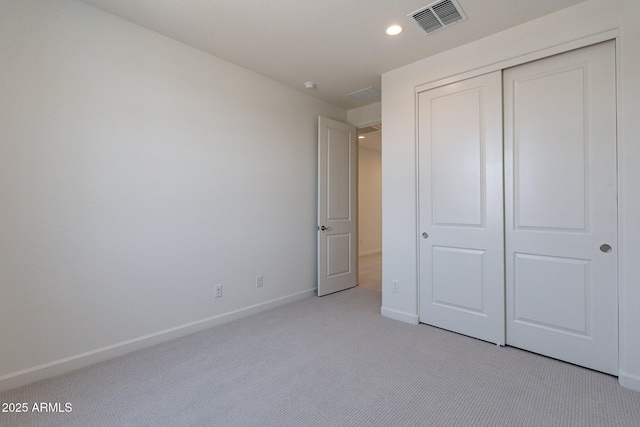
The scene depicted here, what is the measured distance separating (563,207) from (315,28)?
2405 millimetres

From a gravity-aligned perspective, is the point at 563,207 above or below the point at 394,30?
below

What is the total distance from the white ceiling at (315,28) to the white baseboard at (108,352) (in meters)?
2.60

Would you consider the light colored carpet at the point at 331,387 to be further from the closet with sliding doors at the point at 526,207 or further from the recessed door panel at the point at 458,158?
the recessed door panel at the point at 458,158

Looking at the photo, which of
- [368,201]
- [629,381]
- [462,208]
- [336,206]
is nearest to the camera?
[629,381]

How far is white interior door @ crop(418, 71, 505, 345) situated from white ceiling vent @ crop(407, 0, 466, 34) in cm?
58

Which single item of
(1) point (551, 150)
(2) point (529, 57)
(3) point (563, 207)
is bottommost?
(3) point (563, 207)

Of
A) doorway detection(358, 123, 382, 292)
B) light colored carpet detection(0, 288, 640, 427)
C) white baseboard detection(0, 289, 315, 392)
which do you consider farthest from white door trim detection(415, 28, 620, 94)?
doorway detection(358, 123, 382, 292)

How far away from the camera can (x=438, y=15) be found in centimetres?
221

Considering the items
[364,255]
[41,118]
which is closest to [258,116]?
[41,118]

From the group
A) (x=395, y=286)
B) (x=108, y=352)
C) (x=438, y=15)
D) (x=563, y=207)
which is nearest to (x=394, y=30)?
(x=438, y=15)


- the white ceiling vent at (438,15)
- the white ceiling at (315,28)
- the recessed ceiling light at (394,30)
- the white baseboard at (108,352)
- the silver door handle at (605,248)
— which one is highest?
the white ceiling at (315,28)

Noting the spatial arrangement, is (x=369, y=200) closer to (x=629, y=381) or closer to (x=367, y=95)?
(x=367, y=95)

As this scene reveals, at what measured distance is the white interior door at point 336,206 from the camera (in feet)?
12.7

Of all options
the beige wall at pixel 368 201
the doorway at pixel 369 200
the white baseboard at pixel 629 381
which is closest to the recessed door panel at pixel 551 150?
the white baseboard at pixel 629 381
